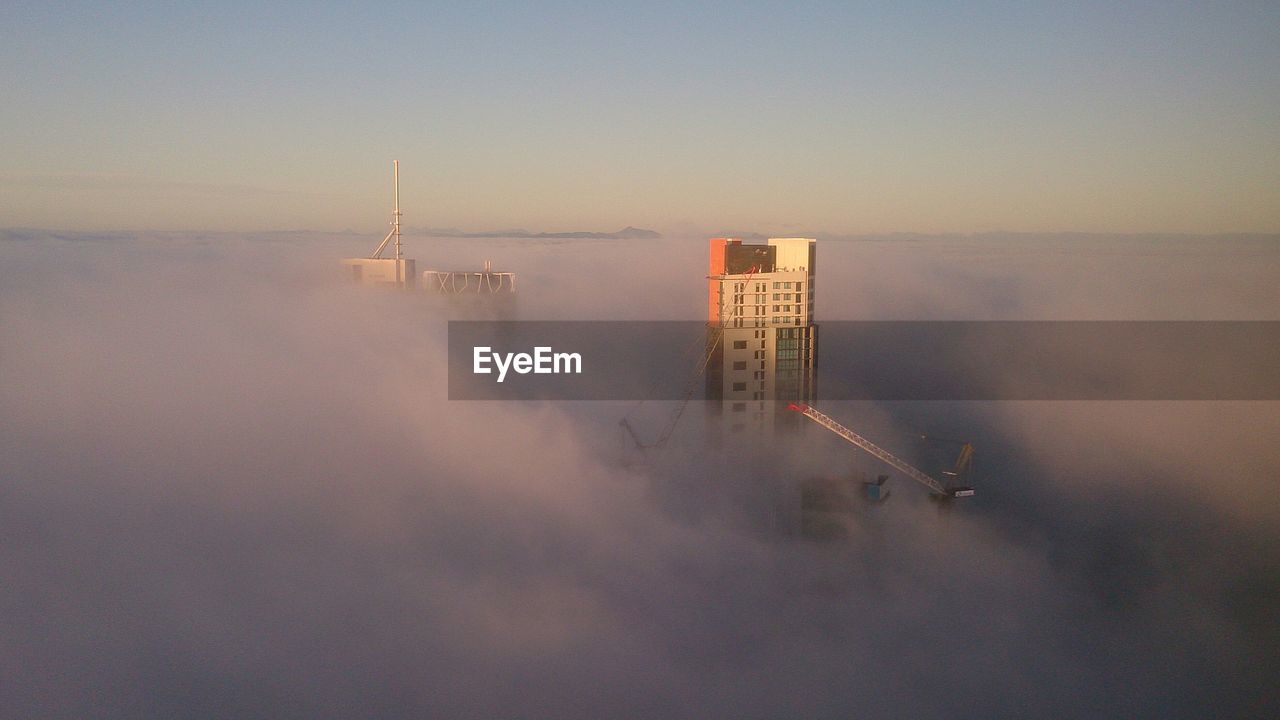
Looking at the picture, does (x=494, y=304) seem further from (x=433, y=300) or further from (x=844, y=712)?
(x=844, y=712)

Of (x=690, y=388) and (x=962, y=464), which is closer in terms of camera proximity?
(x=690, y=388)

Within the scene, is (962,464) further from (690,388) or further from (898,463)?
(690,388)

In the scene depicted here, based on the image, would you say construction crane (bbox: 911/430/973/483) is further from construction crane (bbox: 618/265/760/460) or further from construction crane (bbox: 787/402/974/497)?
construction crane (bbox: 618/265/760/460)

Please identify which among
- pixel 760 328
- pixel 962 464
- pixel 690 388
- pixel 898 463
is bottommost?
pixel 962 464

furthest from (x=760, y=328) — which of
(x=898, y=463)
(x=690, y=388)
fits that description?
(x=898, y=463)

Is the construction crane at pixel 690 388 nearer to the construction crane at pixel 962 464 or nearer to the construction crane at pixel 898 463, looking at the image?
the construction crane at pixel 898 463
